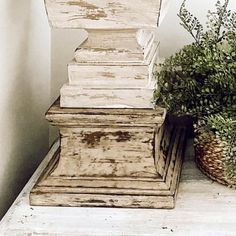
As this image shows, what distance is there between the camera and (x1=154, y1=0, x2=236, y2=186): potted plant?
3.32 feet

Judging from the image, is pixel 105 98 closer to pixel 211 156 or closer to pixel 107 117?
pixel 107 117

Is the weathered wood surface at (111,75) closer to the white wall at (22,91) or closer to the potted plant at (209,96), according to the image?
the potted plant at (209,96)

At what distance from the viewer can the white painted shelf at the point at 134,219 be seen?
944mm

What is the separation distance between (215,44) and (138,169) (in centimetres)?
23

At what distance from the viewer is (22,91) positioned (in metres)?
1.21

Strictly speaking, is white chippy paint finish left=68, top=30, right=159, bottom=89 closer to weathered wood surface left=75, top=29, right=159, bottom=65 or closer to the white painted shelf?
weathered wood surface left=75, top=29, right=159, bottom=65

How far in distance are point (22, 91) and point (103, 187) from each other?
28cm

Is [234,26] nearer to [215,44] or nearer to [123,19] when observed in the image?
[215,44]

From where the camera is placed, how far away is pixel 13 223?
0.98 m

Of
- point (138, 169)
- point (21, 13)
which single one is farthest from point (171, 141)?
point (21, 13)

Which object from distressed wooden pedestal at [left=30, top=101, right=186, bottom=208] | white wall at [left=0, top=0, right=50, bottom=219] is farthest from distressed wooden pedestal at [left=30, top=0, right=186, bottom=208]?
white wall at [left=0, top=0, right=50, bottom=219]

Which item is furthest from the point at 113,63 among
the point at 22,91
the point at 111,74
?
the point at 22,91

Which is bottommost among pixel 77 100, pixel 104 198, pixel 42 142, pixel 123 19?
pixel 42 142

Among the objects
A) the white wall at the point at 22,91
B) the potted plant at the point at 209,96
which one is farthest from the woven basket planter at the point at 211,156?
the white wall at the point at 22,91
